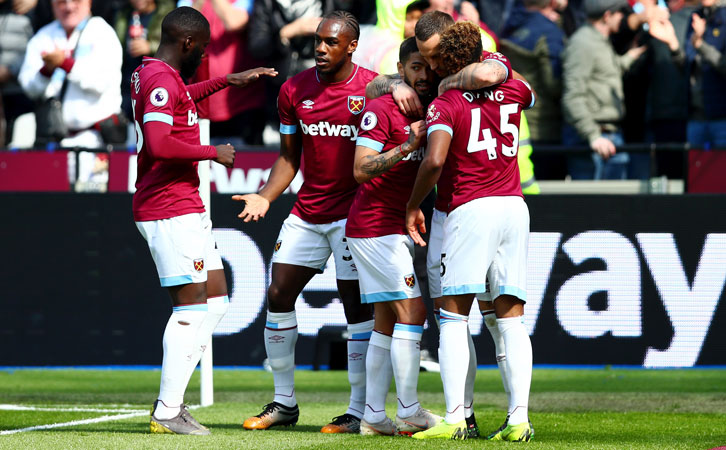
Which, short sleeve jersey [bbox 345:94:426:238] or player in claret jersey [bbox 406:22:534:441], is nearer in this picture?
player in claret jersey [bbox 406:22:534:441]

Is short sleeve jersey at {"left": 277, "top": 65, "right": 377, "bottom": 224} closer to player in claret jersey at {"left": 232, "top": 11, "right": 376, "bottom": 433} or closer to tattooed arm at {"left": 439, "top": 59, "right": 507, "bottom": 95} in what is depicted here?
player in claret jersey at {"left": 232, "top": 11, "right": 376, "bottom": 433}

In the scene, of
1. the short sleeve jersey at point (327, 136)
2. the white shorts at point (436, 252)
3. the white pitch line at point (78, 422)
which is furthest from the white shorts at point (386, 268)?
the white pitch line at point (78, 422)

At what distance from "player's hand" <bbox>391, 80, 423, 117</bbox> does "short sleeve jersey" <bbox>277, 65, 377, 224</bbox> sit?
50cm

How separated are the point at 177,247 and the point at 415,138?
148 cm

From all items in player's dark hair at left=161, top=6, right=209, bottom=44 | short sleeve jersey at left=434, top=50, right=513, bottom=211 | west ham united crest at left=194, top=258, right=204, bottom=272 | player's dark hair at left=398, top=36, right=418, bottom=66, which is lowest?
west ham united crest at left=194, top=258, right=204, bottom=272

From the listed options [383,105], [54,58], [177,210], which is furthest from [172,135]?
→ [54,58]

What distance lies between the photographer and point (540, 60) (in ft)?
35.5

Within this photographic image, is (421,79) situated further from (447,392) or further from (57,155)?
(57,155)

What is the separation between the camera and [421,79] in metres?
6.18

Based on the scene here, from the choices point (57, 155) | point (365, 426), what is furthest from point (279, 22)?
point (365, 426)

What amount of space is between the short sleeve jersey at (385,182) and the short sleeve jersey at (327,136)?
375 mm

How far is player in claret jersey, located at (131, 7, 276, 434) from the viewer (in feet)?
20.3

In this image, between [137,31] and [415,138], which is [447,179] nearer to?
[415,138]

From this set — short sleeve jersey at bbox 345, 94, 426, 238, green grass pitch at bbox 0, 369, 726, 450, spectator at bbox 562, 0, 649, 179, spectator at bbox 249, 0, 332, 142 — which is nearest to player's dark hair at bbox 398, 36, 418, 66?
short sleeve jersey at bbox 345, 94, 426, 238
